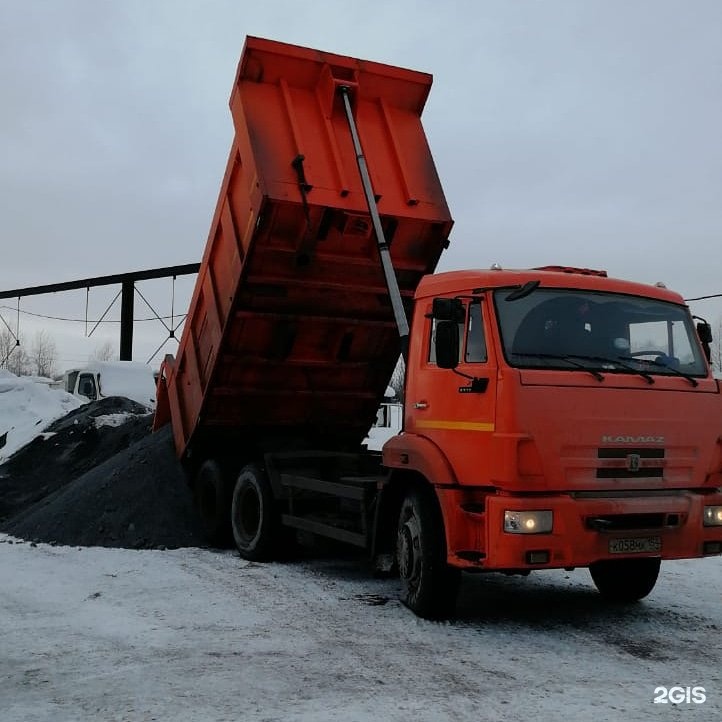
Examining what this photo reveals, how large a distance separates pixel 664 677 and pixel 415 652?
1507 mm

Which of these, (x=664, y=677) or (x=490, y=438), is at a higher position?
(x=490, y=438)

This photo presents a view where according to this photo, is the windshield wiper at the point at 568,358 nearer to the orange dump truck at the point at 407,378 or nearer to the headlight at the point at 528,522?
the orange dump truck at the point at 407,378

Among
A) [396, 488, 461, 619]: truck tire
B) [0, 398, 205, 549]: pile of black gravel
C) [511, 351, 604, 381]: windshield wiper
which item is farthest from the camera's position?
[0, 398, 205, 549]: pile of black gravel

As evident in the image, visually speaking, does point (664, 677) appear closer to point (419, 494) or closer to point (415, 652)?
point (415, 652)

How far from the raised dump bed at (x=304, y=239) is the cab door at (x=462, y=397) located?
202cm

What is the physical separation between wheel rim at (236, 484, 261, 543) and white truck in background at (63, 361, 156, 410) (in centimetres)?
1290

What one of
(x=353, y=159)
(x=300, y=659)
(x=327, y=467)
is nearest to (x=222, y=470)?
(x=327, y=467)

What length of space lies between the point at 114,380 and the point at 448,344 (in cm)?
1802

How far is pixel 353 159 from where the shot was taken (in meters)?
8.81

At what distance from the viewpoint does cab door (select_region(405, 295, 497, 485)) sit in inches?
244

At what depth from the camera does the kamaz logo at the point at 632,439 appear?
6.16 meters

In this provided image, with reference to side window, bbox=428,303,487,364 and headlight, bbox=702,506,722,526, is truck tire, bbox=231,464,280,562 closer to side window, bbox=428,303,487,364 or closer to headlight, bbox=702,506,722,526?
side window, bbox=428,303,487,364

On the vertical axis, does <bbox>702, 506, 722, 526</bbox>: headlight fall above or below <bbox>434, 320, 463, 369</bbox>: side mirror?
below

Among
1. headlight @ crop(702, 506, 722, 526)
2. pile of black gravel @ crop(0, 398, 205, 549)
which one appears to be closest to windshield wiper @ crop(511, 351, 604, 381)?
headlight @ crop(702, 506, 722, 526)
